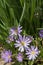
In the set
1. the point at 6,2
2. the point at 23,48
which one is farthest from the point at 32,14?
the point at 23,48

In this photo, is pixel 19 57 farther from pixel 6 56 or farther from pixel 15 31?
pixel 15 31

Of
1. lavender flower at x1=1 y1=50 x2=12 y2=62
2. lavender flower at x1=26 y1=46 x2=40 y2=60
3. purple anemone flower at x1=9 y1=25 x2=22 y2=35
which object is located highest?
purple anemone flower at x1=9 y1=25 x2=22 y2=35

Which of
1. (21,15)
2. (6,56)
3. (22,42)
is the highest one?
(21,15)

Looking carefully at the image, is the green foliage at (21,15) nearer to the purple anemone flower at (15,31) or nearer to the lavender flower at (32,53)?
the purple anemone flower at (15,31)

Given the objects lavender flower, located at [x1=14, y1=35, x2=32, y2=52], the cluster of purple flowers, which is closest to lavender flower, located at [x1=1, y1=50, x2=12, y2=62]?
the cluster of purple flowers

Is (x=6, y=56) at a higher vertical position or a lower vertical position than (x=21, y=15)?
lower

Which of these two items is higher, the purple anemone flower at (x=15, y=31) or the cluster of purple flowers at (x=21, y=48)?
the purple anemone flower at (x=15, y=31)

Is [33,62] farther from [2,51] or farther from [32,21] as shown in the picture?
[32,21]

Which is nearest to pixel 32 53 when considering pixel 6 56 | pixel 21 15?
pixel 6 56

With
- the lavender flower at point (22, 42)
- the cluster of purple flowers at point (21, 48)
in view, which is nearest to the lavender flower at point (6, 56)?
the cluster of purple flowers at point (21, 48)

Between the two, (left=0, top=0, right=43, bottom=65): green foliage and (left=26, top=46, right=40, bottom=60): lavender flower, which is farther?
(left=0, top=0, right=43, bottom=65): green foliage

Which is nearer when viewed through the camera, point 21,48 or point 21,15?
point 21,48

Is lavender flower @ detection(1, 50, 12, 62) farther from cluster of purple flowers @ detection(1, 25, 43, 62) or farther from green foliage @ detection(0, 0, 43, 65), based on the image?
green foliage @ detection(0, 0, 43, 65)
